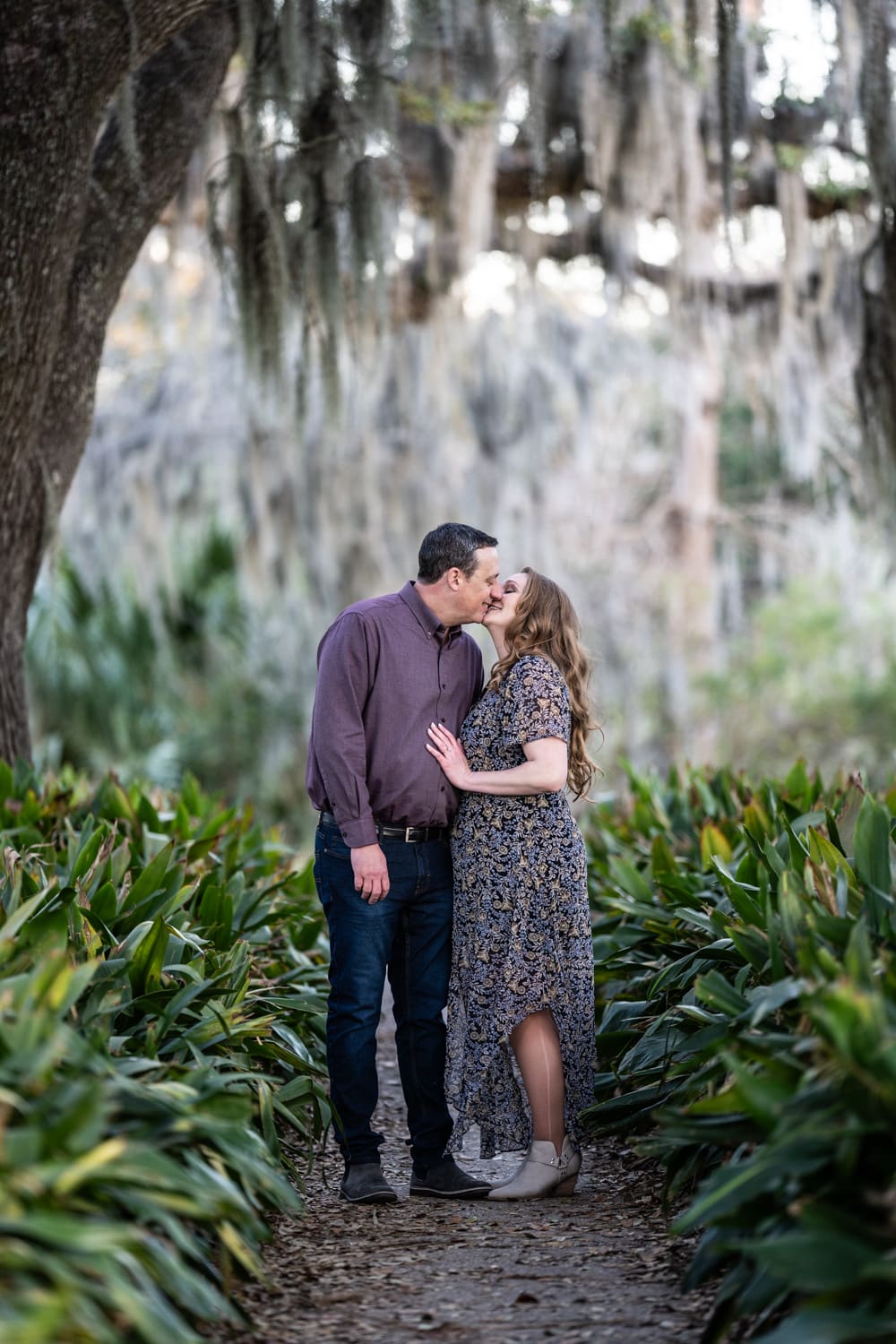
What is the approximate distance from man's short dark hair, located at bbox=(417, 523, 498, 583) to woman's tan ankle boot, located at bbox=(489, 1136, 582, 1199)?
157 cm

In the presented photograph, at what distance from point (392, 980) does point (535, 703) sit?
89 cm

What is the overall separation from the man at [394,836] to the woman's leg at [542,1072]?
0.75ft

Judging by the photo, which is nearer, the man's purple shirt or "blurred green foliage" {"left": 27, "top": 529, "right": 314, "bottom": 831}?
the man's purple shirt

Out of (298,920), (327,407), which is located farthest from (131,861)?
(327,407)

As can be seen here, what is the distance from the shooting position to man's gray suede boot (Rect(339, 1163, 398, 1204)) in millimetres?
3709

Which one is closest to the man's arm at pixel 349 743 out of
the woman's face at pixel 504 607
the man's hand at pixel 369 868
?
the man's hand at pixel 369 868

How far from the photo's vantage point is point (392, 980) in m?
3.99

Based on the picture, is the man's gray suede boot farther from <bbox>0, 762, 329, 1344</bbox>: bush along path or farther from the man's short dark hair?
the man's short dark hair

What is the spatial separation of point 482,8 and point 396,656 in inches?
184

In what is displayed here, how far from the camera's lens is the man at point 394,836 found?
374 cm

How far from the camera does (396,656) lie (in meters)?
3.85

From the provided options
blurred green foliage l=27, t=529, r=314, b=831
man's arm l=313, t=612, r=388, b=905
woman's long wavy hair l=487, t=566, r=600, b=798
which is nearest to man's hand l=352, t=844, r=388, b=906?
man's arm l=313, t=612, r=388, b=905

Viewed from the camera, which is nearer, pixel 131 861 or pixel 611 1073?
pixel 611 1073

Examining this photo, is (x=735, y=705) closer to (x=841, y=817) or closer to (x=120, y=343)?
(x=120, y=343)
